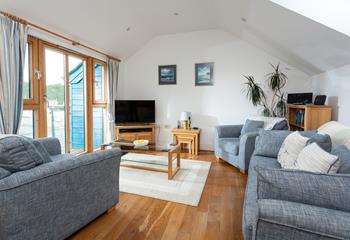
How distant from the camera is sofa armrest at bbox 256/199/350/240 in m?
0.83

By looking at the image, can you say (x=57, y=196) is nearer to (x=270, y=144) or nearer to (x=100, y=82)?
(x=270, y=144)

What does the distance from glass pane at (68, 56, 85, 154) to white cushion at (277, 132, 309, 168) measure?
12.2ft

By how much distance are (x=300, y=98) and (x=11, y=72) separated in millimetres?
4557

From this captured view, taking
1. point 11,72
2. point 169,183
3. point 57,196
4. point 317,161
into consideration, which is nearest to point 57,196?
point 57,196

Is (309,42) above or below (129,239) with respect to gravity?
above

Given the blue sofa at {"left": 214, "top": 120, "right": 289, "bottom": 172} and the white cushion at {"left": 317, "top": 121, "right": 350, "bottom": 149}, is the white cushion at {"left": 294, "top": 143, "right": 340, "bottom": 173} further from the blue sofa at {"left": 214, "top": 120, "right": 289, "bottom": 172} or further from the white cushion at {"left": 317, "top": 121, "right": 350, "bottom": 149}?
the blue sofa at {"left": 214, "top": 120, "right": 289, "bottom": 172}

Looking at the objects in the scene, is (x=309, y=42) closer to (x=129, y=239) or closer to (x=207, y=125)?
(x=207, y=125)

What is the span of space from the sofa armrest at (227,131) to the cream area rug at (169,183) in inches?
26.9

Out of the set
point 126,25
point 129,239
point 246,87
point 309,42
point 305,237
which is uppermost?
point 126,25

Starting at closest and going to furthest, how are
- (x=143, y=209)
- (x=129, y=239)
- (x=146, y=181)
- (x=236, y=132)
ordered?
1. (x=129, y=239)
2. (x=143, y=209)
3. (x=146, y=181)
4. (x=236, y=132)

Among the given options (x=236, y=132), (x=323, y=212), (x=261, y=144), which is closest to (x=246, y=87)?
(x=236, y=132)

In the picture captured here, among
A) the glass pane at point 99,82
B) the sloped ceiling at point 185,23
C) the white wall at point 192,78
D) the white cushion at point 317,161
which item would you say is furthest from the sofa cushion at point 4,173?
the white wall at point 192,78

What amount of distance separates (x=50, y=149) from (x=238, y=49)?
4.05 m

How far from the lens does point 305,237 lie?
854 mm
